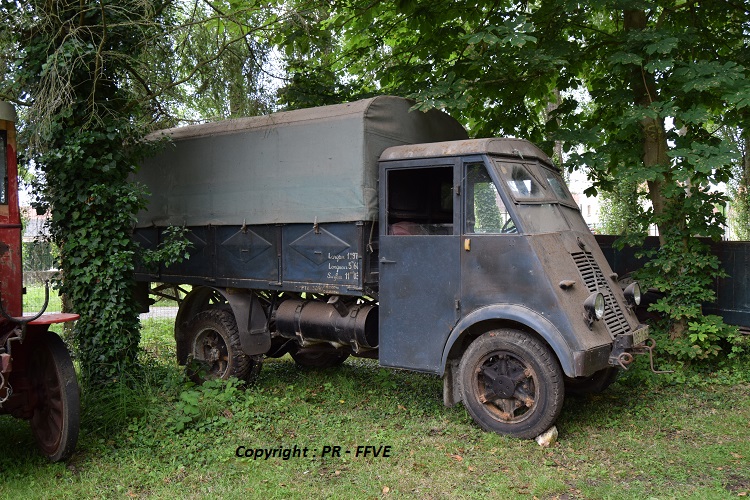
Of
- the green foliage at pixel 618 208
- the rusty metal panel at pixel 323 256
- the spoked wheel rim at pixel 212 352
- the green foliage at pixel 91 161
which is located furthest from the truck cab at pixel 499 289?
the green foliage at pixel 618 208

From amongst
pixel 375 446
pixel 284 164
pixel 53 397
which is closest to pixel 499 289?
pixel 375 446

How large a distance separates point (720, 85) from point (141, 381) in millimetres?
6396

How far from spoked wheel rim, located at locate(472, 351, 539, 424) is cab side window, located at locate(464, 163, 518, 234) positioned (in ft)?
3.60

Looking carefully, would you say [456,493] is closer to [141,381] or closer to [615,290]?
[615,290]

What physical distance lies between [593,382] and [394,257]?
2301 millimetres

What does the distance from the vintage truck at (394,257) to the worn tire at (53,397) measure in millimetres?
2142

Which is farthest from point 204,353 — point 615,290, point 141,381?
point 615,290

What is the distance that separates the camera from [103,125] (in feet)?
20.4

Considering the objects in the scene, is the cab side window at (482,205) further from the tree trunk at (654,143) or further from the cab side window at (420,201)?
the tree trunk at (654,143)

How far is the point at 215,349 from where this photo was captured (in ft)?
25.0

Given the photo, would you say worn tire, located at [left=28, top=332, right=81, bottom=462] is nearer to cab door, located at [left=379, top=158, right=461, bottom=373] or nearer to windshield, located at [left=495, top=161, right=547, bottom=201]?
cab door, located at [left=379, top=158, right=461, bottom=373]

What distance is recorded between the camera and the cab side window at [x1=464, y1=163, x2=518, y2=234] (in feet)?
18.7

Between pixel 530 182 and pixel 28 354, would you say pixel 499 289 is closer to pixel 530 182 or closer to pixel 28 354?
pixel 530 182

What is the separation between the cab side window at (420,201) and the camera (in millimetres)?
6297
